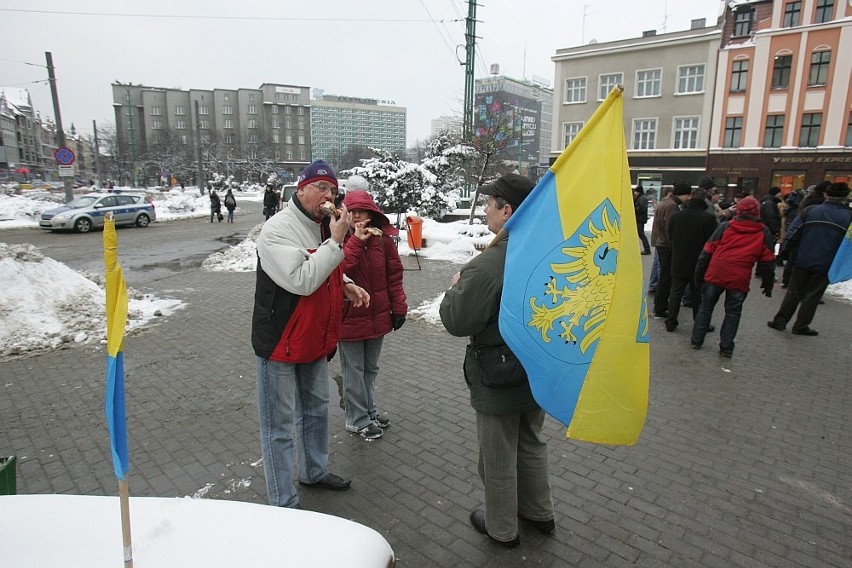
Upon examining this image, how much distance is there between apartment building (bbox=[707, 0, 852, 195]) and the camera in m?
31.5

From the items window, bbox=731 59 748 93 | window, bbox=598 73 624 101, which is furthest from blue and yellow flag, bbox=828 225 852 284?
window, bbox=598 73 624 101

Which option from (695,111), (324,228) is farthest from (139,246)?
(695,111)

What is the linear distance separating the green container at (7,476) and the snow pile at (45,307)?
470cm

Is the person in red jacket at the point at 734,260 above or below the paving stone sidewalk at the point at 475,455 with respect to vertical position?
above

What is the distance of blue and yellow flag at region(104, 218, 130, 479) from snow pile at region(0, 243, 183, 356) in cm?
619

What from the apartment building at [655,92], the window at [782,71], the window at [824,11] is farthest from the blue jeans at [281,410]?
the window at [824,11]

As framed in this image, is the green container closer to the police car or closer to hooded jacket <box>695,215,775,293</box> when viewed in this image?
hooded jacket <box>695,215,775,293</box>

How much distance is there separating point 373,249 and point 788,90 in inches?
1576

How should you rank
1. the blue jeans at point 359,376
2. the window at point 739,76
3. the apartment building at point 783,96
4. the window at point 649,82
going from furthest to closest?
the window at point 649,82, the window at point 739,76, the apartment building at point 783,96, the blue jeans at point 359,376

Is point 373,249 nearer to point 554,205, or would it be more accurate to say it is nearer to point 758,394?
point 554,205

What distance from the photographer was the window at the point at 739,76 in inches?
1367

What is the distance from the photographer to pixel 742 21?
115 ft

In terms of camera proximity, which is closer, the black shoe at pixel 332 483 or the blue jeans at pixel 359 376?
the black shoe at pixel 332 483

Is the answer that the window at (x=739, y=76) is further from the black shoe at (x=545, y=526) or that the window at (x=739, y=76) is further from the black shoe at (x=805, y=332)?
the black shoe at (x=545, y=526)
